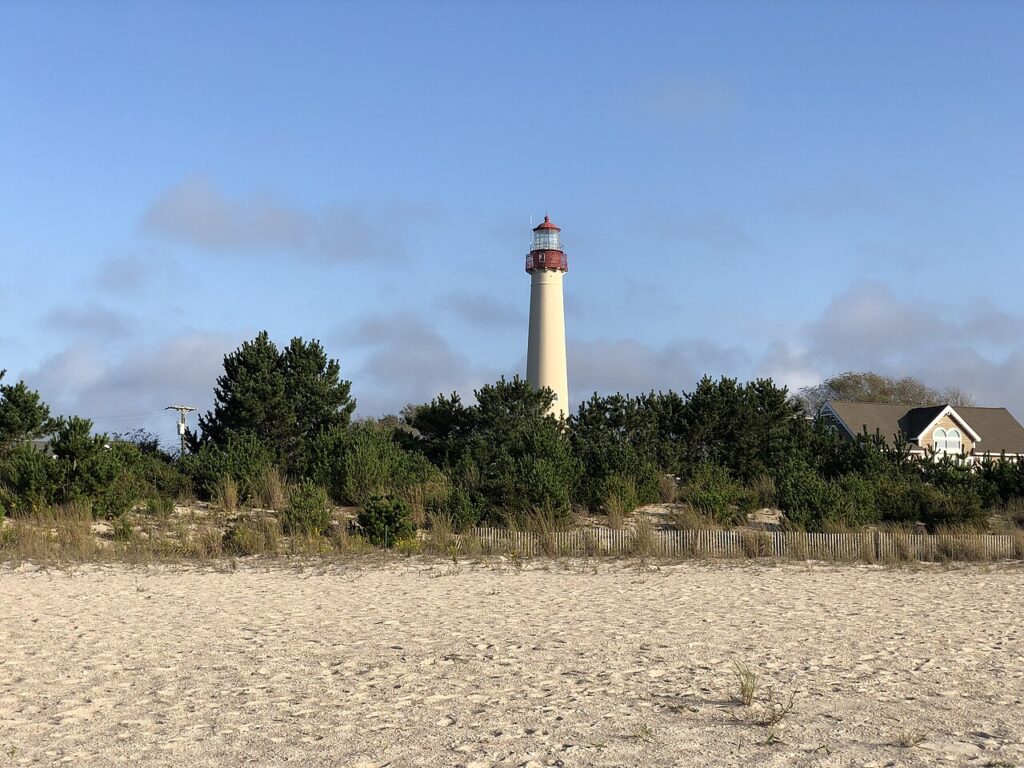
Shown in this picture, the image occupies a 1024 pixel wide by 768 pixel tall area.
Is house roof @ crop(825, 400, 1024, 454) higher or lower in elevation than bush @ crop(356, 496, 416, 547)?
higher

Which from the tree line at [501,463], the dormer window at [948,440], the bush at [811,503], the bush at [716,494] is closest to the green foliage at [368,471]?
the tree line at [501,463]

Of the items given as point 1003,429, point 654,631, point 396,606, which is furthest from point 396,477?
point 1003,429

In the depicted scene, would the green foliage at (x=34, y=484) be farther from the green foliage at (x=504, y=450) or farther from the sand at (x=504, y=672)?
the green foliage at (x=504, y=450)

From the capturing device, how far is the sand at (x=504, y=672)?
5754 mm

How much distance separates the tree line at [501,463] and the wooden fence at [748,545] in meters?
1.30

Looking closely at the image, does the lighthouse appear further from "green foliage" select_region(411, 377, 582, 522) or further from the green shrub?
the green shrub

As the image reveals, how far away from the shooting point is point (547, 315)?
1642 inches

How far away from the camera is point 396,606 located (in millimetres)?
11461

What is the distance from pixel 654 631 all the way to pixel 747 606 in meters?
2.11

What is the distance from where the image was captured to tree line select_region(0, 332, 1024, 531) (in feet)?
64.3

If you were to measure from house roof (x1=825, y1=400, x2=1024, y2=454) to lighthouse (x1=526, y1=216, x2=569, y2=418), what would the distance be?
12.9 metres

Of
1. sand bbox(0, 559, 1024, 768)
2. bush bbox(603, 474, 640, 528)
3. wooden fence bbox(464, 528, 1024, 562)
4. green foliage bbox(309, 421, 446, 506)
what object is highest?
green foliage bbox(309, 421, 446, 506)

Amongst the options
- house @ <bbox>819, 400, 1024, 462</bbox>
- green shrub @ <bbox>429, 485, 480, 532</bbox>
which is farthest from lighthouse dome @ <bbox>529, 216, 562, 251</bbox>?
green shrub @ <bbox>429, 485, 480, 532</bbox>

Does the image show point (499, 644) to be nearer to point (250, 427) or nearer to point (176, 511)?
point (176, 511)
